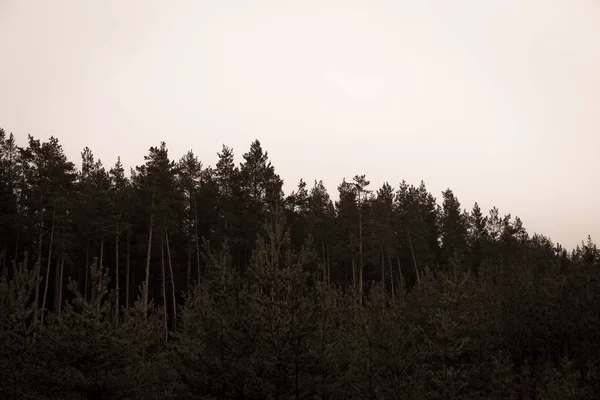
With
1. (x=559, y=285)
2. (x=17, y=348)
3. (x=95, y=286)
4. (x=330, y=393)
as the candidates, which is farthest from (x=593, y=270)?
(x=17, y=348)

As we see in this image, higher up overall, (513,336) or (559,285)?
(559,285)

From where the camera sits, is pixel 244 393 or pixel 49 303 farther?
pixel 49 303

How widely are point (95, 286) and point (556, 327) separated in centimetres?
2050

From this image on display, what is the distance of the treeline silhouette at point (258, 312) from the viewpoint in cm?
1105

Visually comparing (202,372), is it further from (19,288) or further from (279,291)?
(19,288)

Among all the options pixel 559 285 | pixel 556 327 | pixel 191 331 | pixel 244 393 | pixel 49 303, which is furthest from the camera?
pixel 49 303

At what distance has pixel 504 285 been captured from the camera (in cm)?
2388

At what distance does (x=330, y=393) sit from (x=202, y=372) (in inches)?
135

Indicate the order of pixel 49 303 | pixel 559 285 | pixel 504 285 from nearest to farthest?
pixel 559 285, pixel 504 285, pixel 49 303

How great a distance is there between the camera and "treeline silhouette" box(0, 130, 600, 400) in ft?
36.2

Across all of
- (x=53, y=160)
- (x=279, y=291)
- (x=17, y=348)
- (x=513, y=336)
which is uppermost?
(x=53, y=160)

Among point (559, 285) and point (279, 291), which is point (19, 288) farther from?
point (559, 285)

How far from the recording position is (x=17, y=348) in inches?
487

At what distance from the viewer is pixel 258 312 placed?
36.5 feet
